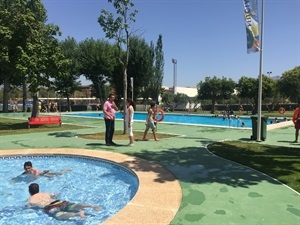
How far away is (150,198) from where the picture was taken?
18.5 ft

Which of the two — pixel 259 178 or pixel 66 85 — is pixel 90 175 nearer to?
pixel 259 178

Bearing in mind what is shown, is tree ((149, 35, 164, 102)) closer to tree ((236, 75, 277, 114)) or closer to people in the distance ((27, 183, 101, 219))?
tree ((236, 75, 277, 114))

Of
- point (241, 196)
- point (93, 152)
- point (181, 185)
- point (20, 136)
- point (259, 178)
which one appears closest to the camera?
point (241, 196)

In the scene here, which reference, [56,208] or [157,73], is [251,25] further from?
[157,73]

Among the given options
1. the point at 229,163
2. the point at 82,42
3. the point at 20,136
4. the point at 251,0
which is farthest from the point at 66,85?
the point at 229,163

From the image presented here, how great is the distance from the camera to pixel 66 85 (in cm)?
4659

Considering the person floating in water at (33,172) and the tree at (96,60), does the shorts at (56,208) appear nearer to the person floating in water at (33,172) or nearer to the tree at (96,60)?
the person floating in water at (33,172)

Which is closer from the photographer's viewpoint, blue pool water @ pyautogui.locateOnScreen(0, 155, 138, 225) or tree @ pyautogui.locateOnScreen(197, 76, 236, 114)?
blue pool water @ pyautogui.locateOnScreen(0, 155, 138, 225)

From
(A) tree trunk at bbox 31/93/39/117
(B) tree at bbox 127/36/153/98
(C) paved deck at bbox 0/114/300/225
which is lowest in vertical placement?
(C) paved deck at bbox 0/114/300/225

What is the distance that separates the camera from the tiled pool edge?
4.68 m

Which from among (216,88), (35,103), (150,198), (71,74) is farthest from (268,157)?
(216,88)

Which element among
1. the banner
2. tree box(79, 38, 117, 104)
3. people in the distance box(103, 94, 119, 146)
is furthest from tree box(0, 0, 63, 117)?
tree box(79, 38, 117, 104)

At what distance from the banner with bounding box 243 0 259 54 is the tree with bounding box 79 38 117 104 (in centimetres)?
3443

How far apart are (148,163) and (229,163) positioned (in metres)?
2.36
